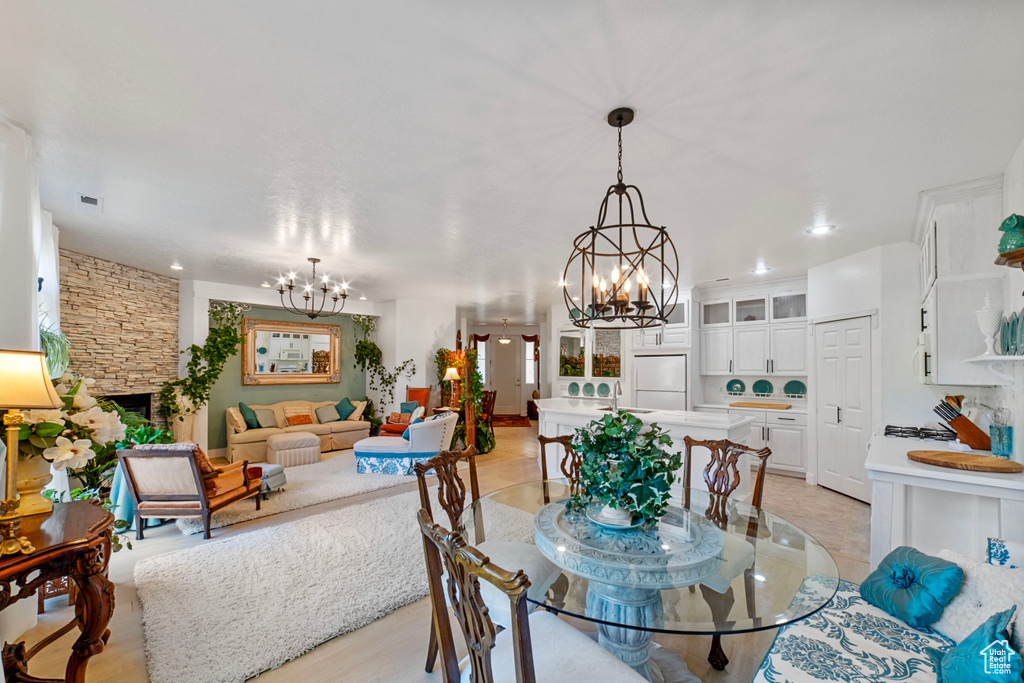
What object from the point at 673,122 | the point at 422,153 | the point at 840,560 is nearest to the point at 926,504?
the point at 840,560

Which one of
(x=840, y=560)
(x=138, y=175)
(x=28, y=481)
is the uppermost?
(x=138, y=175)

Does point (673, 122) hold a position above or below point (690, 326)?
above

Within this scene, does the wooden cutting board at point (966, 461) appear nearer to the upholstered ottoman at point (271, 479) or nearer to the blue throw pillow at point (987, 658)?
the blue throw pillow at point (987, 658)

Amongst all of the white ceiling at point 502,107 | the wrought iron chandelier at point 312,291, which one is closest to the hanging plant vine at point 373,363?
the wrought iron chandelier at point 312,291

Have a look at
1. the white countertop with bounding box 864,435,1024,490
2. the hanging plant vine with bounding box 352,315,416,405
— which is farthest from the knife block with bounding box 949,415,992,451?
the hanging plant vine with bounding box 352,315,416,405

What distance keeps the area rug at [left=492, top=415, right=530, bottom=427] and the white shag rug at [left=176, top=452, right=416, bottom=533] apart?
468 centimetres

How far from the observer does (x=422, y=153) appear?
2354 millimetres

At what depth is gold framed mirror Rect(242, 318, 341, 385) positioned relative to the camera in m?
7.13

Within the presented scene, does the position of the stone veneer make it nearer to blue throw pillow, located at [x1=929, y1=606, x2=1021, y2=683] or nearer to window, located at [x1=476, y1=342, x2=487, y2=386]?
blue throw pillow, located at [x1=929, y1=606, x2=1021, y2=683]

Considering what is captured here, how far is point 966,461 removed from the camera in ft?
7.60

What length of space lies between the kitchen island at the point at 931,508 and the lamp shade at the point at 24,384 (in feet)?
12.6

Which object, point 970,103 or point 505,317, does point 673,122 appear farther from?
point 505,317

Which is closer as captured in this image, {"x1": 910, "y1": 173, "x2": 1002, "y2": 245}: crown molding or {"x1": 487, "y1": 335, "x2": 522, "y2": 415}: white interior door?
{"x1": 910, "y1": 173, "x2": 1002, "y2": 245}: crown molding

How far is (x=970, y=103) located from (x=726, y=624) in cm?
236
